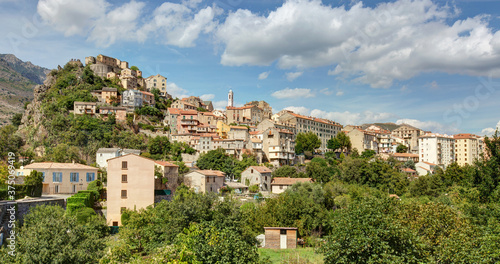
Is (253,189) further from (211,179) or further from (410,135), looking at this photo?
(410,135)

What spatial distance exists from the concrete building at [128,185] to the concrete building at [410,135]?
97045 mm

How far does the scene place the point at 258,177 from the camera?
6631 cm

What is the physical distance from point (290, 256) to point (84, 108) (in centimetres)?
6961

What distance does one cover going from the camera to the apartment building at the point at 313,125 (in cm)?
10238

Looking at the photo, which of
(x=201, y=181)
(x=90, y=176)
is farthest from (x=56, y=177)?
(x=201, y=181)

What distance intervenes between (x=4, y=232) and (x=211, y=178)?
3533 cm

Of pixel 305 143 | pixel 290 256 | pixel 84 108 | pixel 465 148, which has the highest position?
pixel 84 108

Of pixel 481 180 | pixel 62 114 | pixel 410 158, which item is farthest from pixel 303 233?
pixel 410 158

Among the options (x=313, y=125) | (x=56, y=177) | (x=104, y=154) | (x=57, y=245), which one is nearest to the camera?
(x=57, y=245)

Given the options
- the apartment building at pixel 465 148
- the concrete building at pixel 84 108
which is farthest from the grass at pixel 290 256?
the apartment building at pixel 465 148

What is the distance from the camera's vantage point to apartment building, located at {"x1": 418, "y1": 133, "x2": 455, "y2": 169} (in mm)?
101750

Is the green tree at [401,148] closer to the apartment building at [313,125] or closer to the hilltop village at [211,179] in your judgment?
the hilltop village at [211,179]

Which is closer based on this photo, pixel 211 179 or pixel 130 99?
pixel 211 179

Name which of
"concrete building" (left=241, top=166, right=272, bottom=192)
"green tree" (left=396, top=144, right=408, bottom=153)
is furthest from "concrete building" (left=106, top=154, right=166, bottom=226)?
"green tree" (left=396, top=144, right=408, bottom=153)
